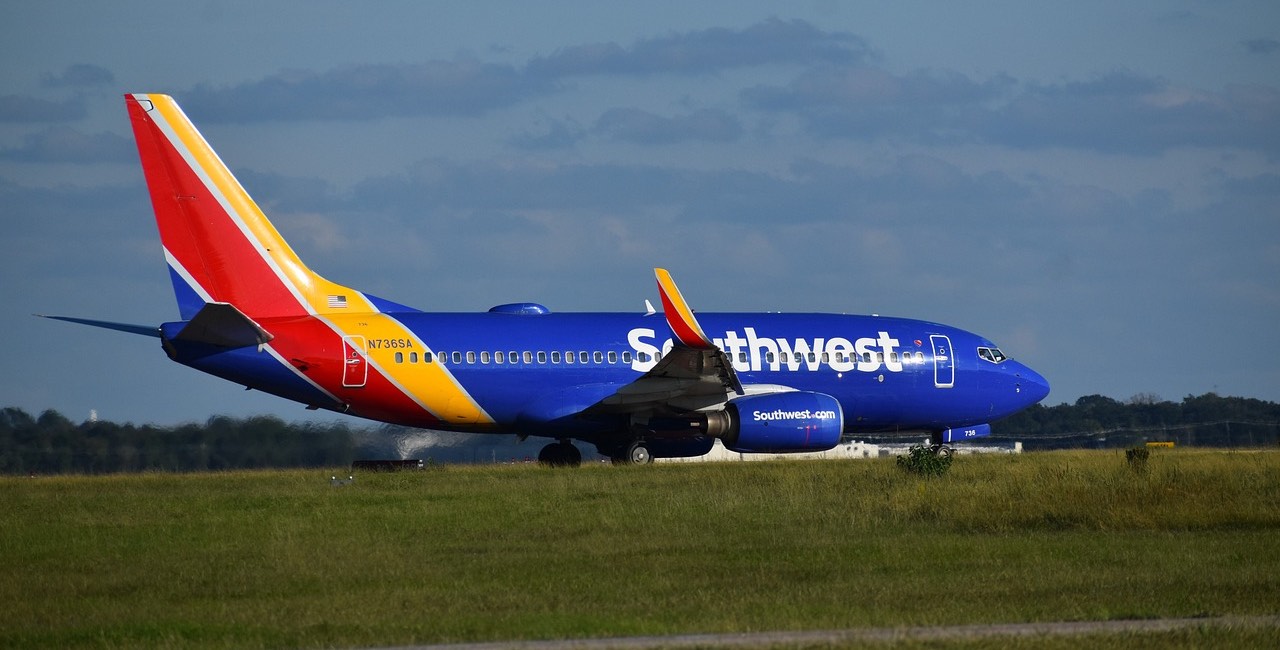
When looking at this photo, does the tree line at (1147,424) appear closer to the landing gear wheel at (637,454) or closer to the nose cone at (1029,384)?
the nose cone at (1029,384)

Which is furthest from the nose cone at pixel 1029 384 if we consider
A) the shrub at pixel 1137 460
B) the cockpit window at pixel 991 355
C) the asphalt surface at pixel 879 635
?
the asphalt surface at pixel 879 635

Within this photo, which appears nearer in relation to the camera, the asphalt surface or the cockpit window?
the asphalt surface

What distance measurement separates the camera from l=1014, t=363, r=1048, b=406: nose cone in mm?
40812

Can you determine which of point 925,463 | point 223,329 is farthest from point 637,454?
point 223,329

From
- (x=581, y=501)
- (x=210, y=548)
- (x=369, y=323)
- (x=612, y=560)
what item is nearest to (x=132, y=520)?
(x=210, y=548)

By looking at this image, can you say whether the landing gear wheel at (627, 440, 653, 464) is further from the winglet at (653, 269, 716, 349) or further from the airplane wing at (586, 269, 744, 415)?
the winglet at (653, 269, 716, 349)

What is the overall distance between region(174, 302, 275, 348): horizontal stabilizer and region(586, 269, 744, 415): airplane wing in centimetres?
749

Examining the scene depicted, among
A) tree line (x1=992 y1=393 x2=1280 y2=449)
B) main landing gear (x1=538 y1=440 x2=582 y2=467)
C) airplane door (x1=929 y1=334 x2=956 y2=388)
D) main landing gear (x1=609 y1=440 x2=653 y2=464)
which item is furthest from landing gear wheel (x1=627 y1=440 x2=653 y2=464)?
tree line (x1=992 y1=393 x2=1280 y2=449)

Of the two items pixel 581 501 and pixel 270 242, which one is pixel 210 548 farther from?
pixel 270 242

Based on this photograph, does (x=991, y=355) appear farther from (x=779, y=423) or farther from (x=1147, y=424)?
(x=1147, y=424)

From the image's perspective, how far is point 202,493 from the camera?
91.8ft

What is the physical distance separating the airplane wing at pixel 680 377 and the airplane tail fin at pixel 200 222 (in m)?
7.57

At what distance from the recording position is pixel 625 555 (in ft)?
61.8

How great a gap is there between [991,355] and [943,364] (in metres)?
1.98
